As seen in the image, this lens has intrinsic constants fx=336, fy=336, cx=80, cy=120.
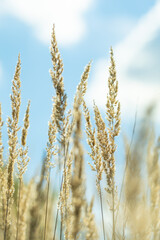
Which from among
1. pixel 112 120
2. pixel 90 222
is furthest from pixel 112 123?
pixel 90 222

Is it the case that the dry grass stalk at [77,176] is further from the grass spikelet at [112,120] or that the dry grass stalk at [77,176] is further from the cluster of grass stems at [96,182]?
the grass spikelet at [112,120]

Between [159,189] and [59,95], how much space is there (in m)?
1.07

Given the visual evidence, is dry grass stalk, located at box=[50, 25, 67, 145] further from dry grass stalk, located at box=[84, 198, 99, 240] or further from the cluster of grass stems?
dry grass stalk, located at box=[84, 198, 99, 240]

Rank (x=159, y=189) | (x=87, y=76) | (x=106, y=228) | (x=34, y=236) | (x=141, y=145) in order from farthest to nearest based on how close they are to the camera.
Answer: (x=87, y=76)
(x=106, y=228)
(x=159, y=189)
(x=141, y=145)
(x=34, y=236)

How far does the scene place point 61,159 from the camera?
2678 millimetres

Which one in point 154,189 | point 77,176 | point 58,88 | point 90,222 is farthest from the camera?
point 58,88

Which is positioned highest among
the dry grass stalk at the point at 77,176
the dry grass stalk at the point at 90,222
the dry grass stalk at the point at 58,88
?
the dry grass stalk at the point at 58,88

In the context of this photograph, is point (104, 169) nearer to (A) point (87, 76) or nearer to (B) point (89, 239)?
(A) point (87, 76)

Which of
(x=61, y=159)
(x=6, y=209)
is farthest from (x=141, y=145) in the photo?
(x=6, y=209)

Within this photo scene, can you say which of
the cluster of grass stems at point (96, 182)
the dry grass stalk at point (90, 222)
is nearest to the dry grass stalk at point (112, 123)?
the cluster of grass stems at point (96, 182)

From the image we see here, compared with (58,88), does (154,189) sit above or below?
below

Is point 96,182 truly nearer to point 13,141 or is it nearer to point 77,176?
point 13,141

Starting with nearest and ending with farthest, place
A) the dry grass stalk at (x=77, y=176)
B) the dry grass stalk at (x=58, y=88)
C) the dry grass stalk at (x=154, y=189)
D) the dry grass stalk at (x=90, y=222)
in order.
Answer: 1. the dry grass stalk at (x=77, y=176)
2. the dry grass stalk at (x=90, y=222)
3. the dry grass stalk at (x=154, y=189)
4. the dry grass stalk at (x=58, y=88)

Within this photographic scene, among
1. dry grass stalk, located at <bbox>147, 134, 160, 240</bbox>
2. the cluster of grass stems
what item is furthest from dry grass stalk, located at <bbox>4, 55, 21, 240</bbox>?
dry grass stalk, located at <bbox>147, 134, 160, 240</bbox>
